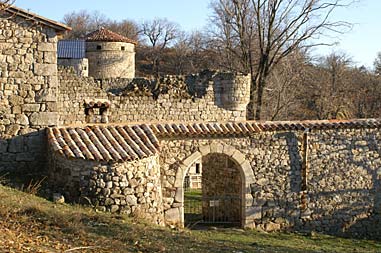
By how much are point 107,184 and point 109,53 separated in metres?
24.4

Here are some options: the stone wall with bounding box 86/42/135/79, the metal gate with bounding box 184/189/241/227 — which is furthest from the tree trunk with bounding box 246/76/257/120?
the stone wall with bounding box 86/42/135/79

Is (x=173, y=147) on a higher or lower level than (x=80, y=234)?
higher

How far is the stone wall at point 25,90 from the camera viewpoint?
32.2 feet

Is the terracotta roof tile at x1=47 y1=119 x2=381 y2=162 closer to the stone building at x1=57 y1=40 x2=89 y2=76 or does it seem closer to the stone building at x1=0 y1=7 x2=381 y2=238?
the stone building at x1=0 y1=7 x2=381 y2=238

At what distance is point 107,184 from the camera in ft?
30.0

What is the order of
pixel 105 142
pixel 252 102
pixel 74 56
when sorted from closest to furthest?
pixel 105 142 < pixel 252 102 < pixel 74 56

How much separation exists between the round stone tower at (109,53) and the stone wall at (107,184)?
23.4m

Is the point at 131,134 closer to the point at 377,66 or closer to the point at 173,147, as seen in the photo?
the point at 173,147

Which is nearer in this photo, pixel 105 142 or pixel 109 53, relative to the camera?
pixel 105 142

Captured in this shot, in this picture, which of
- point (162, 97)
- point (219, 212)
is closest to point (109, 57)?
point (162, 97)

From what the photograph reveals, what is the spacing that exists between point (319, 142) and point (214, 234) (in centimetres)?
387

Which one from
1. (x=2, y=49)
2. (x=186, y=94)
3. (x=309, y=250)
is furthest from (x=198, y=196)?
(x=2, y=49)

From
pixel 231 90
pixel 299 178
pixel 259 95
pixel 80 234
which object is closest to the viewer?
pixel 80 234

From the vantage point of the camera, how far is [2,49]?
9750mm
